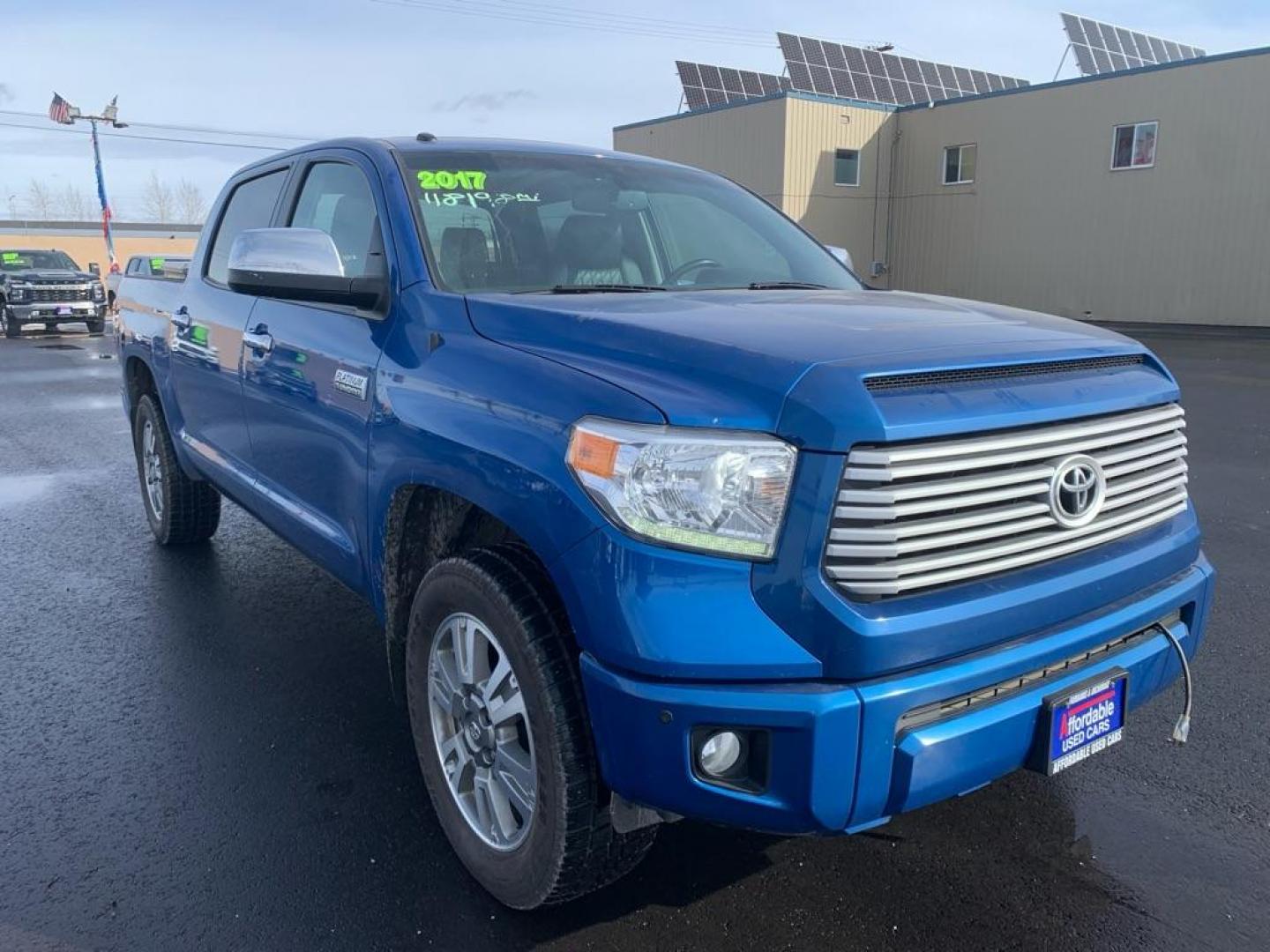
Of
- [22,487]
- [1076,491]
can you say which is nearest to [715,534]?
[1076,491]

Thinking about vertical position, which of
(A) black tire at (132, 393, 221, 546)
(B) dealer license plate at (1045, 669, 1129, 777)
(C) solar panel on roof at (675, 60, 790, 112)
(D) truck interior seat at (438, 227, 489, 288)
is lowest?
(A) black tire at (132, 393, 221, 546)

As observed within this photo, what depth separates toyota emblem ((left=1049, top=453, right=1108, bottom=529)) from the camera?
7.30 ft

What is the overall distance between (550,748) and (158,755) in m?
1.80

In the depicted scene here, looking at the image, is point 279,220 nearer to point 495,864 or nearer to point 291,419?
point 291,419

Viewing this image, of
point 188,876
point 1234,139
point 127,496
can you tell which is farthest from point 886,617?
point 1234,139

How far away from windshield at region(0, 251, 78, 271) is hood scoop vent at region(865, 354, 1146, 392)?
81.0 ft

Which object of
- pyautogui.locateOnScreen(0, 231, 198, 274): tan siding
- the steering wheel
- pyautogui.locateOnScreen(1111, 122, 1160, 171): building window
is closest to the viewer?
the steering wheel

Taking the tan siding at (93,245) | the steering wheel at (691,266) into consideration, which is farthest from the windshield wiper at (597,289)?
the tan siding at (93,245)

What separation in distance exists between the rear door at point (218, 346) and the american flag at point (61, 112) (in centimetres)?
3502

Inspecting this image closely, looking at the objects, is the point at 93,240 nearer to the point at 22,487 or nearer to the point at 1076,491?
the point at 22,487

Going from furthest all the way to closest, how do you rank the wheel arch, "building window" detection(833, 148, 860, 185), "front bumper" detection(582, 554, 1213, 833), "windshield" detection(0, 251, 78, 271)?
"building window" detection(833, 148, 860, 185) → "windshield" detection(0, 251, 78, 271) → the wheel arch → "front bumper" detection(582, 554, 1213, 833)

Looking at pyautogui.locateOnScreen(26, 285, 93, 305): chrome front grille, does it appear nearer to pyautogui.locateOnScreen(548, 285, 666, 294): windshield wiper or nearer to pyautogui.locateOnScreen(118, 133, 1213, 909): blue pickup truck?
pyautogui.locateOnScreen(118, 133, 1213, 909): blue pickup truck

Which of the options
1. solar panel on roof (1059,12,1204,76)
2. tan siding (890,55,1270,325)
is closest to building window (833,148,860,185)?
tan siding (890,55,1270,325)

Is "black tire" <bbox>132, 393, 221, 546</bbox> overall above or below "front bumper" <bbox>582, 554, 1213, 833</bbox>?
below
